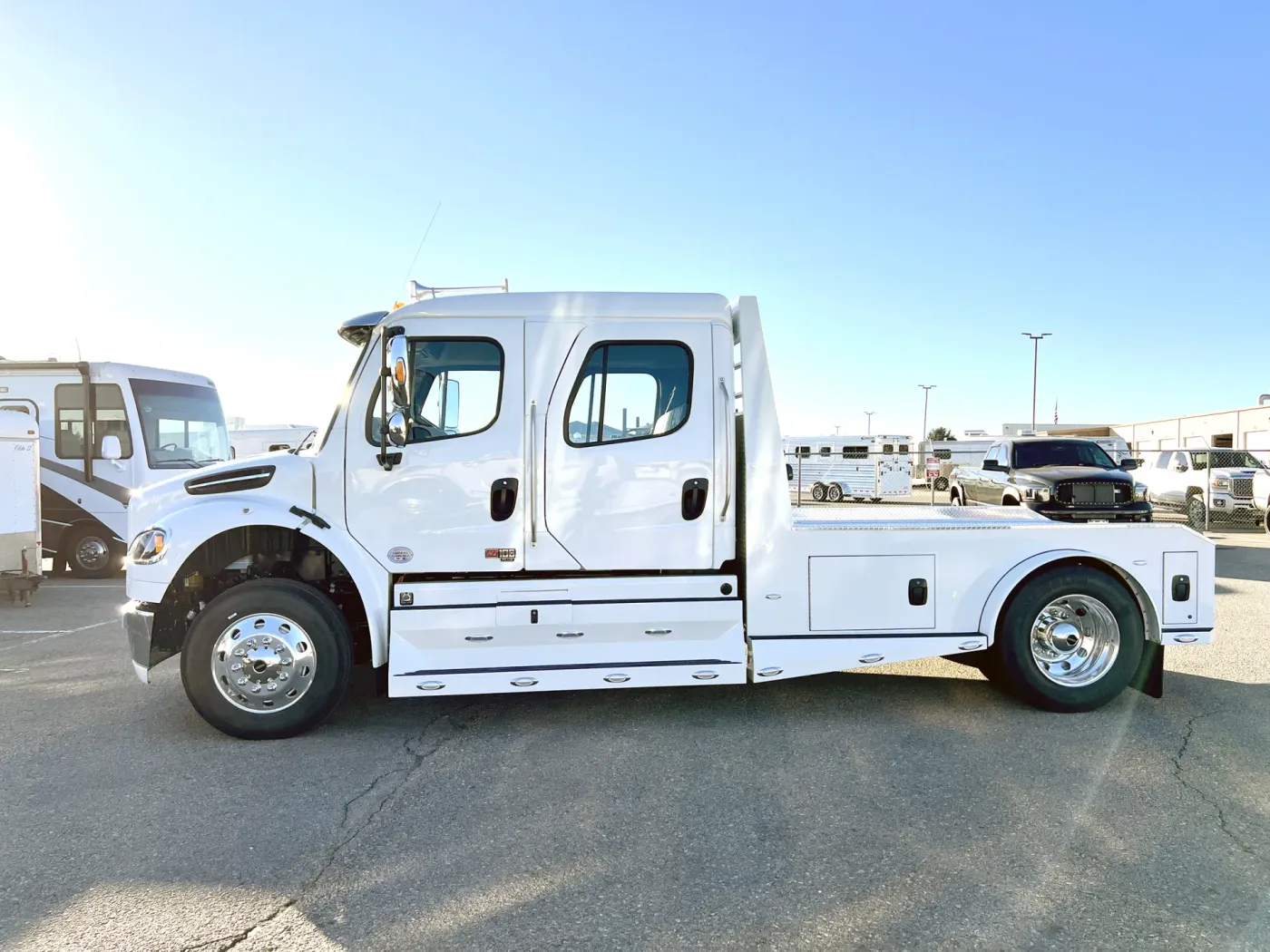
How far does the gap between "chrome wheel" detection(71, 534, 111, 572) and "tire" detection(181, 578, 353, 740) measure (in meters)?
8.55

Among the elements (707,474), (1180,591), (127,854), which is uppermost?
(707,474)

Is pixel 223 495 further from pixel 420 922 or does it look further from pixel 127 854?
pixel 420 922

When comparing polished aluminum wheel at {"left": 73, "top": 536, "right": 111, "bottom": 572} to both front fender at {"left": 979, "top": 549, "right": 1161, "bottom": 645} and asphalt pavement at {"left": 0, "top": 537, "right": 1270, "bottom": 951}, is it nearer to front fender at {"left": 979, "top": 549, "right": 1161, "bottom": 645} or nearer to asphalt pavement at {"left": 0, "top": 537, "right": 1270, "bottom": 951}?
asphalt pavement at {"left": 0, "top": 537, "right": 1270, "bottom": 951}

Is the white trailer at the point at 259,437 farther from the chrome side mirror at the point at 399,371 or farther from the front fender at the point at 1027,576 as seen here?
the front fender at the point at 1027,576

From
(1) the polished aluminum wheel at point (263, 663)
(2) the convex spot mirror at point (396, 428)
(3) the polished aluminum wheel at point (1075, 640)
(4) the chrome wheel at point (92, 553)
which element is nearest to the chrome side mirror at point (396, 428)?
(2) the convex spot mirror at point (396, 428)

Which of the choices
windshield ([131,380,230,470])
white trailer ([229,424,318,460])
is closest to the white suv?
windshield ([131,380,230,470])

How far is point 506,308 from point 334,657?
89.6 inches

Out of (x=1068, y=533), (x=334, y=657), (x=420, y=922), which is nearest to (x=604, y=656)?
(x=334, y=657)

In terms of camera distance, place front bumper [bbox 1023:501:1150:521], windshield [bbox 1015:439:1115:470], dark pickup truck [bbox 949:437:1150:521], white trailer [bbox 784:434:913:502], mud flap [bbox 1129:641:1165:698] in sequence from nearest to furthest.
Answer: mud flap [bbox 1129:641:1165:698] < front bumper [bbox 1023:501:1150:521] < dark pickup truck [bbox 949:437:1150:521] < windshield [bbox 1015:439:1115:470] < white trailer [bbox 784:434:913:502]

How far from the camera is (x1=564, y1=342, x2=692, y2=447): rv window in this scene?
453cm

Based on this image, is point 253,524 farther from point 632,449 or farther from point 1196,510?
point 1196,510

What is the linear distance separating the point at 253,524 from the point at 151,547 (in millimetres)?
634

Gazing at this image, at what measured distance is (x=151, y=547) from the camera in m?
4.45

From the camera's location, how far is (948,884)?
2885mm
